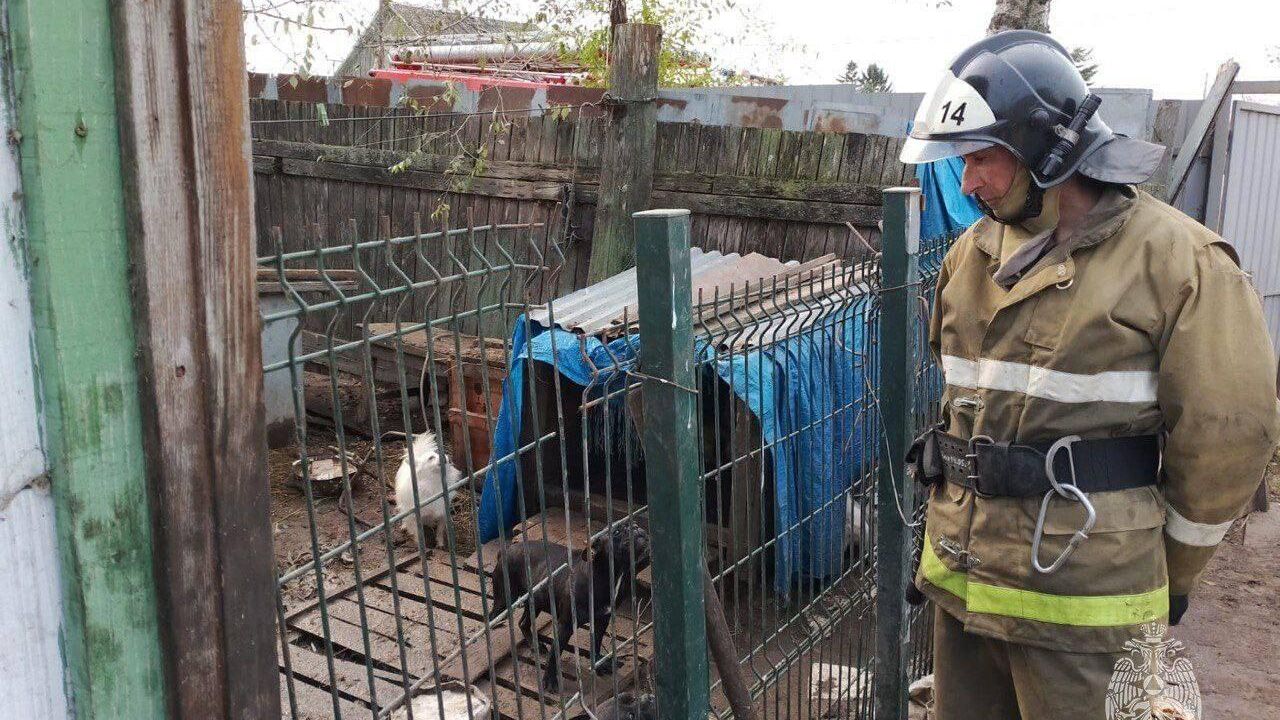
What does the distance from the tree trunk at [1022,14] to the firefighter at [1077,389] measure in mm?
4766

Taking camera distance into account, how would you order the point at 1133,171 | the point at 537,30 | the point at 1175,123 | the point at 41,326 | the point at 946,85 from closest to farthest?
the point at 41,326 < the point at 1133,171 < the point at 946,85 < the point at 1175,123 < the point at 537,30

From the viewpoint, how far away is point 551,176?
821cm

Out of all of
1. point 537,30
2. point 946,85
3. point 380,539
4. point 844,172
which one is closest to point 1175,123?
point 844,172

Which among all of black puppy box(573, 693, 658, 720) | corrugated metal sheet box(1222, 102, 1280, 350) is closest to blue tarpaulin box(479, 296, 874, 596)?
black puppy box(573, 693, 658, 720)

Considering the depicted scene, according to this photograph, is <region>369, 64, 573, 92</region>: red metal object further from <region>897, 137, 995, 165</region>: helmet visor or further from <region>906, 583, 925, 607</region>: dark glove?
<region>906, 583, 925, 607</region>: dark glove

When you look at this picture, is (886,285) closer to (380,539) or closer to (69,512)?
(69,512)

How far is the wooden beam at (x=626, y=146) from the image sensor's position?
24.5 feet

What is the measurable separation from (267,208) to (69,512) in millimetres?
9307

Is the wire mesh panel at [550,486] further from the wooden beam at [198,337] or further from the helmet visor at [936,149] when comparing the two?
the helmet visor at [936,149]

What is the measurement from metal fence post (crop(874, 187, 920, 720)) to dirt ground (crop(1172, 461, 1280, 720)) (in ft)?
6.65

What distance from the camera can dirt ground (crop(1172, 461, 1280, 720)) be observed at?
4.77 m

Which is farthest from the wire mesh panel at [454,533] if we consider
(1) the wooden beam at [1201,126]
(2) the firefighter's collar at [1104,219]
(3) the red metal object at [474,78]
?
(1) the wooden beam at [1201,126]

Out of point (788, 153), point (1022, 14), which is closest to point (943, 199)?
point (788, 153)

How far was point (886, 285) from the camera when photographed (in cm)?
339
